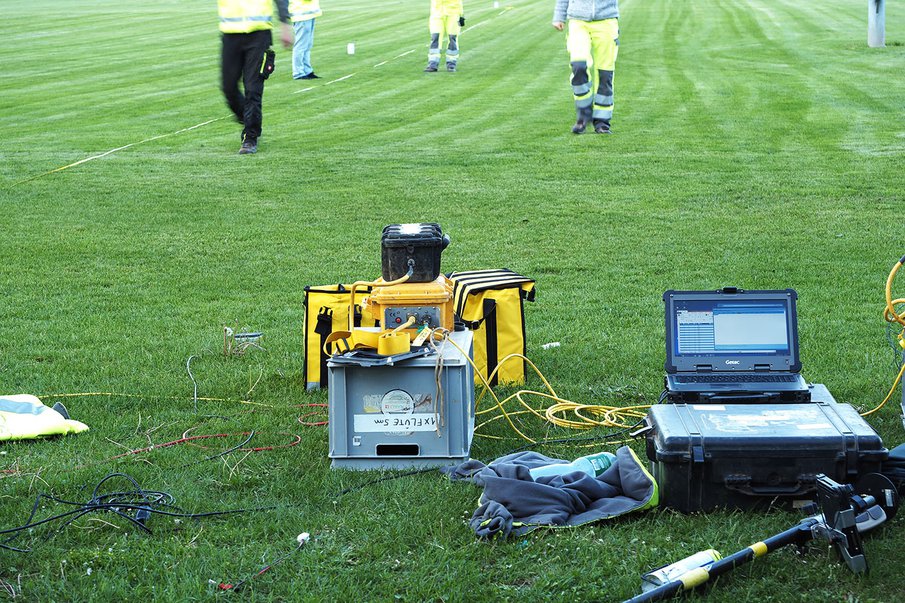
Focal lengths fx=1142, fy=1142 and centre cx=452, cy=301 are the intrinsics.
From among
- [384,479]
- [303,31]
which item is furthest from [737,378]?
[303,31]

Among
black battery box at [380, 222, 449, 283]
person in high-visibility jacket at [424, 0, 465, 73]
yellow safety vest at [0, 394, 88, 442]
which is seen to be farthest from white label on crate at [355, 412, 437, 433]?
person in high-visibility jacket at [424, 0, 465, 73]

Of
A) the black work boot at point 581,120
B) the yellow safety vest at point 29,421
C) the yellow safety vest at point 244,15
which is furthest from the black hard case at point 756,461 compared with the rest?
the black work boot at point 581,120

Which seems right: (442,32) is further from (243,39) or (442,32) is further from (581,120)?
(243,39)

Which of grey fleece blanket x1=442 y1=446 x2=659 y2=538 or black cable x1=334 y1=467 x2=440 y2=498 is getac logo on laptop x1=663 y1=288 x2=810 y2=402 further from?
black cable x1=334 y1=467 x2=440 y2=498

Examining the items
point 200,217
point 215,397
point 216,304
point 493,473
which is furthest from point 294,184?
point 493,473

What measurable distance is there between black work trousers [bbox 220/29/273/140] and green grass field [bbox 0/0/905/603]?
56 centimetres

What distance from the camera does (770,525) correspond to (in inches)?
168

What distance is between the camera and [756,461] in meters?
4.34

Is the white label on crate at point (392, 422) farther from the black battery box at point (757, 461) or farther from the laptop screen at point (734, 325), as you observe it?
the laptop screen at point (734, 325)

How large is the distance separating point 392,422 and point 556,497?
98 cm

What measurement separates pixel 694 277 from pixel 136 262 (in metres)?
4.66

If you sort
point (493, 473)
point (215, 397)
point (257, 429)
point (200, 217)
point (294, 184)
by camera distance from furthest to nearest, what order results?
point (294, 184) < point (200, 217) < point (215, 397) < point (257, 429) < point (493, 473)

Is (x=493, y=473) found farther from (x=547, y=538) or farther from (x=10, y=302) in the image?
(x=10, y=302)

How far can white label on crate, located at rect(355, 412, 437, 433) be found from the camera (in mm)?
5074
